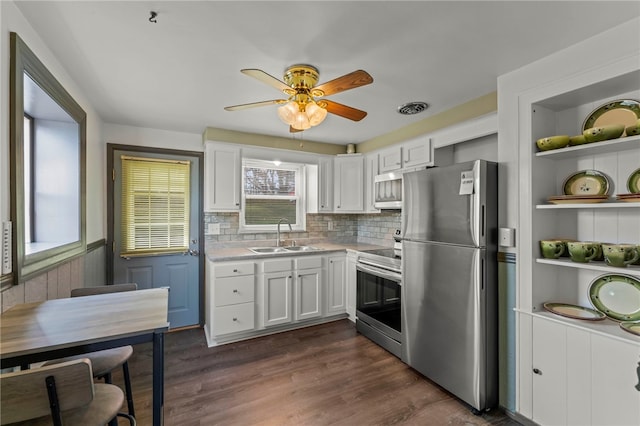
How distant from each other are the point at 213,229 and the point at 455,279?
269 cm

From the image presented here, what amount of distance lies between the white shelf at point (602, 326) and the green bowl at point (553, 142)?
1.02m

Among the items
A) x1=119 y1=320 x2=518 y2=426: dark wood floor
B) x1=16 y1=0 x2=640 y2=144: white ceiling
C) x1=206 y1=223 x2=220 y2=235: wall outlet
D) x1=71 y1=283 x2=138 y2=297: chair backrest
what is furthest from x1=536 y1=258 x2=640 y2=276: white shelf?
x1=206 y1=223 x2=220 y2=235: wall outlet

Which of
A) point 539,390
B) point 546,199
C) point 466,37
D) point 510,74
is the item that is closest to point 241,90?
point 466,37

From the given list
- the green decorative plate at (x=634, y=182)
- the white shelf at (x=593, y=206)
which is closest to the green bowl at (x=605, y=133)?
the green decorative plate at (x=634, y=182)

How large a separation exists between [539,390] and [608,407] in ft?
1.05

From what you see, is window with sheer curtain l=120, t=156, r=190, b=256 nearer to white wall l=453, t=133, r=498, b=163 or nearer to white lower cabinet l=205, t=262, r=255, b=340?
white lower cabinet l=205, t=262, r=255, b=340

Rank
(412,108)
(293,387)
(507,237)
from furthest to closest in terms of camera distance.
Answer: (412,108), (293,387), (507,237)

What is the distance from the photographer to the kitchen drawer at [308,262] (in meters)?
3.25

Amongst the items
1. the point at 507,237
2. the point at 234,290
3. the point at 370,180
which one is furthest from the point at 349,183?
the point at 507,237

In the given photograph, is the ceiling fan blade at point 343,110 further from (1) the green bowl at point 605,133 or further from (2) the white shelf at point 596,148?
(1) the green bowl at point 605,133

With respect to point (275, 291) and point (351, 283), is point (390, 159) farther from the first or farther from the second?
point (275, 291)

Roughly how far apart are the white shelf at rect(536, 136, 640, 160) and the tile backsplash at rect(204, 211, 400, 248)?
1853 mm

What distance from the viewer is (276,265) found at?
10.2ft

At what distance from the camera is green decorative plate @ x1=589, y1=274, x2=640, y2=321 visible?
1602 millimetres
